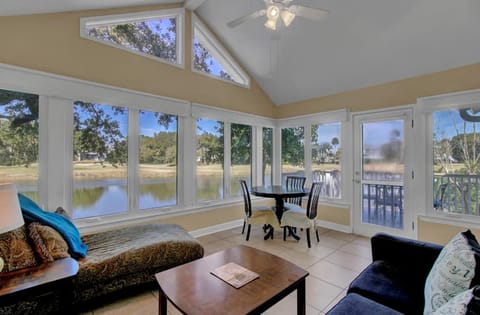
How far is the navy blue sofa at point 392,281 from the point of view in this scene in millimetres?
1396

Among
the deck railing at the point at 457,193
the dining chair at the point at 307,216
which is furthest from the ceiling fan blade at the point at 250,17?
the deck railing at the point at 457,193

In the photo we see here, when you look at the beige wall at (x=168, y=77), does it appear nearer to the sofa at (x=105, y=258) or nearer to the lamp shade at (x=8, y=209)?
the sofa at (x=105, y=258)

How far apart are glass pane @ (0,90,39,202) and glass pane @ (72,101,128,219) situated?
0.39 metres

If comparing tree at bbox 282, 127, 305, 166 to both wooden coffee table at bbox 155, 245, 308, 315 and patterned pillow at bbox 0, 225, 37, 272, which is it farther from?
patterned pillow at bbox 0, 225, 37, 272

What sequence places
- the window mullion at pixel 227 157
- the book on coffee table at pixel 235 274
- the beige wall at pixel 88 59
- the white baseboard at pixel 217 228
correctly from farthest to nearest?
the window mullion at pixel 227 157, the white baseboard at pixel 217 228, the beige wall at pixel 88 59, the book on coffee table at pixel 235 274

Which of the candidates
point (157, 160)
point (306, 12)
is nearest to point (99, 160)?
point (157, 160)

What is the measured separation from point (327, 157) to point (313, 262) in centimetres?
225

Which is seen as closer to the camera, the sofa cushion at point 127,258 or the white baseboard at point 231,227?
the sofa cushion at point 127,258

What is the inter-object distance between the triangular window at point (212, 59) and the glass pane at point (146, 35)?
0.40 metres

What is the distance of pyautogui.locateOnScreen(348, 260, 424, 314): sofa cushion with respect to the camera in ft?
4.76

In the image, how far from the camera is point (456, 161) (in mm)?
3262

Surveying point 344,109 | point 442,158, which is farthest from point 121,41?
point 442,158

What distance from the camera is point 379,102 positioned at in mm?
3934

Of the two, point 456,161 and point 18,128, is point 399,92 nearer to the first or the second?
point 456,161
